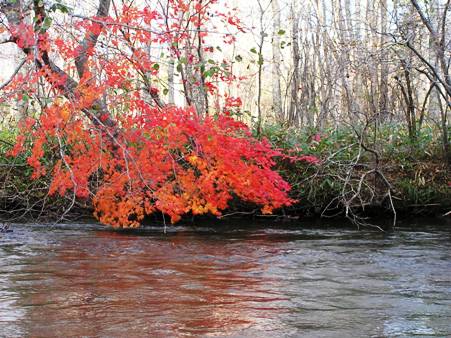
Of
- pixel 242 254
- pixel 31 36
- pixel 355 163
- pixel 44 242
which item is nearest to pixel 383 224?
pixel 355 163

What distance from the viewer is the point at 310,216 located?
1096cm

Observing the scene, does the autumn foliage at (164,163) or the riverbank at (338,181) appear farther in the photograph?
the riverbank at (338,181)

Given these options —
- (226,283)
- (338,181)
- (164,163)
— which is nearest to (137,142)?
(164,163)

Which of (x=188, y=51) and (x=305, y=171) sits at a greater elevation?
(x=188, y=51)

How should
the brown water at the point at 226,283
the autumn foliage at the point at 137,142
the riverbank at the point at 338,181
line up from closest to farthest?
the brown water at the point at 226,283
the autumn foliage at the point at 137,142
the riverbank at the point at 338,181

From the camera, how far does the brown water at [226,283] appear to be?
4.82m

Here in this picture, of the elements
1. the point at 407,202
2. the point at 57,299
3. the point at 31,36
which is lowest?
the point at 57,299

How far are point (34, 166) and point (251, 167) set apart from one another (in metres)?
3.48

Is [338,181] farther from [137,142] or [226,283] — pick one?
[226,283]

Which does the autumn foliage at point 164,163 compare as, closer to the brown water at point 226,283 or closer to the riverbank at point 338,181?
the brown water at point 226,283

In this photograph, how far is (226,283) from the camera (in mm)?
Result: 6285

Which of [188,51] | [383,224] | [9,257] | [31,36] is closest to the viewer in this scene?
[9,257]

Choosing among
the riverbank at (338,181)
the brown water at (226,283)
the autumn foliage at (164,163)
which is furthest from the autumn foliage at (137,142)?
the riverbank at (338,181)

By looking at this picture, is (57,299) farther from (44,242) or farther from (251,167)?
(251,167)
